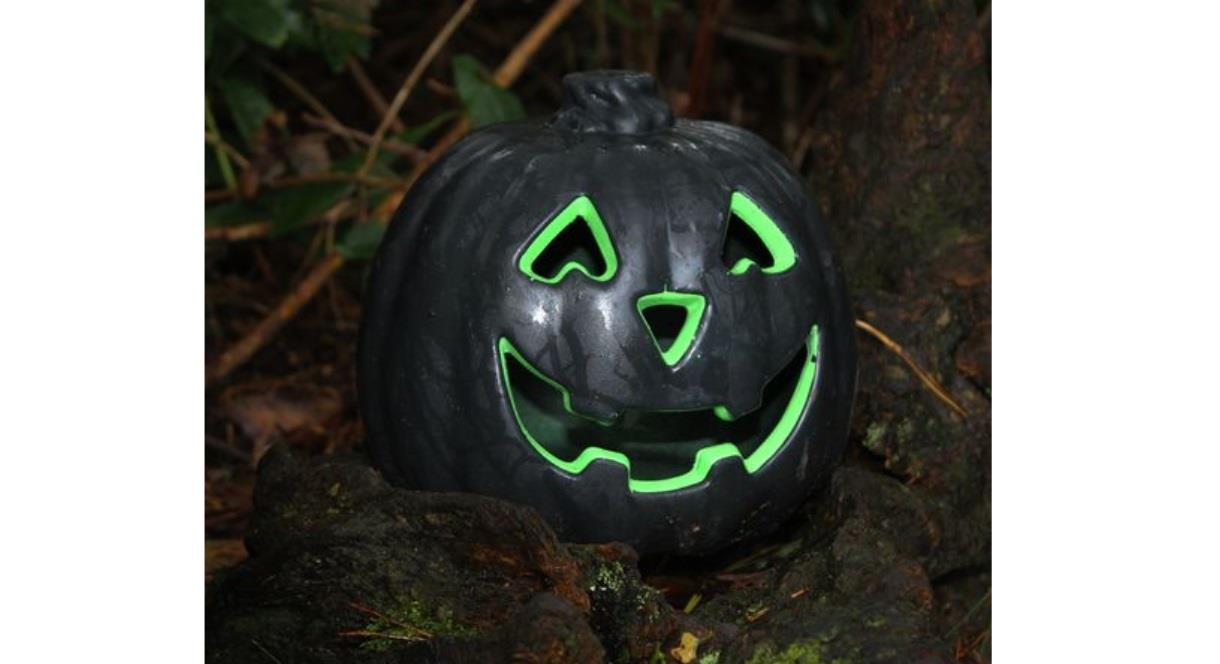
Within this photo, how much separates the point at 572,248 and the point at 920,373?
0.79 meters

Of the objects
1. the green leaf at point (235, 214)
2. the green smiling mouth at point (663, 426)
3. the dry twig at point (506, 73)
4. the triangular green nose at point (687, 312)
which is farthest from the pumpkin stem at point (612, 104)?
the green leaf at point (235, 214)

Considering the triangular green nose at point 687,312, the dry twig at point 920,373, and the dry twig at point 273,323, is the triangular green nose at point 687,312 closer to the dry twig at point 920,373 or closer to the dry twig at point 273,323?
the dry twig at point 920,373

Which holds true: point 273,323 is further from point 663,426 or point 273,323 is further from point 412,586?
point 412,586

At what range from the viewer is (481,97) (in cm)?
434

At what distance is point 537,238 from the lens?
3008 millimetres

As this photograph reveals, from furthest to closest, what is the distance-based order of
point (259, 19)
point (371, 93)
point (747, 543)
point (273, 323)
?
point (371, 93)
point (273, 323)
point (259, 19)
point (747, 543)

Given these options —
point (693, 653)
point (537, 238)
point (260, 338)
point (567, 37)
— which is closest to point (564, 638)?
point (693, 653)

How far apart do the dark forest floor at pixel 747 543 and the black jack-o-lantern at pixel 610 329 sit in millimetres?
132

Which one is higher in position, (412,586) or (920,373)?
(920,373)

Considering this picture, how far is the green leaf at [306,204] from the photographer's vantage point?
4379mm

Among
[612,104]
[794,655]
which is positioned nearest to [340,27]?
[612,104]

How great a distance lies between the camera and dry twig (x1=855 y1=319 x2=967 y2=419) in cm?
356

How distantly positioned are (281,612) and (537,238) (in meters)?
0.73

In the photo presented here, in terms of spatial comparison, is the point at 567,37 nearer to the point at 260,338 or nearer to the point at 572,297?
the point at 260,338
